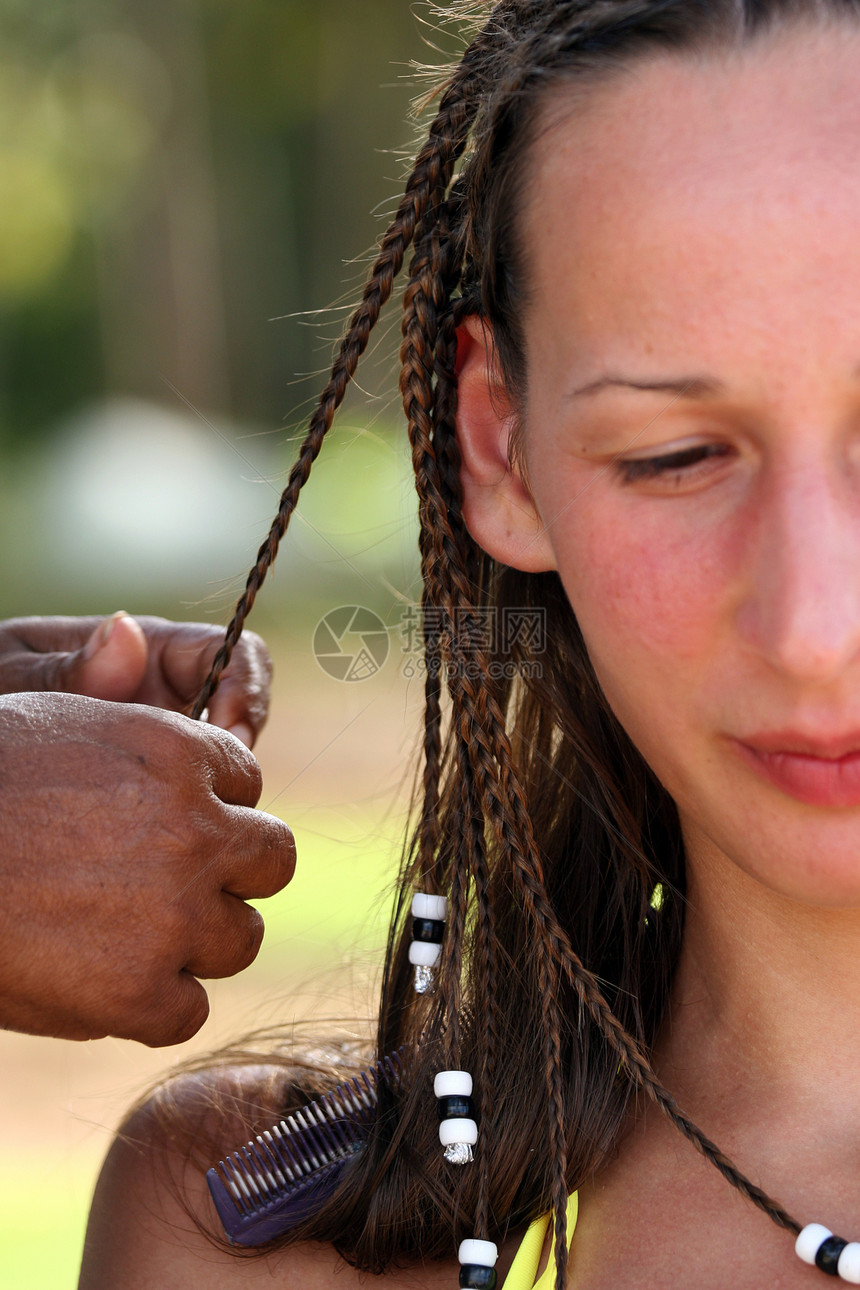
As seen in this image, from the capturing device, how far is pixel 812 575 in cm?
111

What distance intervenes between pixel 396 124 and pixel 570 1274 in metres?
16.1

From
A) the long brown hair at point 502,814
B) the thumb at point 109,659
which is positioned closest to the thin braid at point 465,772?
the long brown hair at point 502,814

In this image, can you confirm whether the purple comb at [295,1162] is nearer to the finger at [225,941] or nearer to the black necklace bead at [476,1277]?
Result: the black necklace bead at [476,1277]

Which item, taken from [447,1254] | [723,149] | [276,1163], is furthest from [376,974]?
[723,149]

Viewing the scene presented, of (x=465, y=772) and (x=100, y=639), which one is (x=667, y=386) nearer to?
(x=465, y=772)

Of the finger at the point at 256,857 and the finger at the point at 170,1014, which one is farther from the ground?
the finger at the point at 256,857

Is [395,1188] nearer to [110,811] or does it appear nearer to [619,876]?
[619,876]

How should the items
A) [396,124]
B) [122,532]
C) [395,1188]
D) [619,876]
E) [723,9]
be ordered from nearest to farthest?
[723,9] → [395,1188] → [619,876] → [122,532] → [396,124]

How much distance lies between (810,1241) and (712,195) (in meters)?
1.02

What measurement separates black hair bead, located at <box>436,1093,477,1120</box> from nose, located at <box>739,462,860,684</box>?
2.35 ft

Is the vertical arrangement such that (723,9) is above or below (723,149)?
above

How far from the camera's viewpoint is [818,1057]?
4.63ft

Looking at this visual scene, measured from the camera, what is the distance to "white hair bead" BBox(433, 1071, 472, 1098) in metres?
1.53

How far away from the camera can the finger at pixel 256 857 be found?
1325 mm
